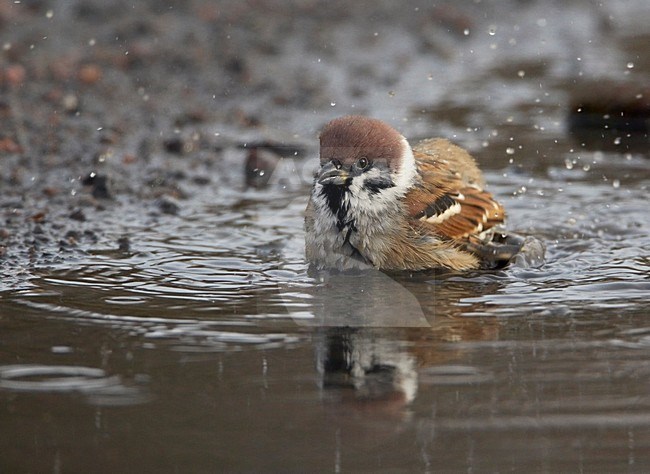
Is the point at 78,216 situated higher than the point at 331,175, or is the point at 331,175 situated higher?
the point at 331,175

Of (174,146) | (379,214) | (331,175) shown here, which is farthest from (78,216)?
(379,214)

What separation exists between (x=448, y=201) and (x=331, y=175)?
899 mm

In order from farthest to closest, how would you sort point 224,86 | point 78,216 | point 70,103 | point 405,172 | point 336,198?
point 224,86 < point 70,103 < point 78,216 < point 405,172 < point 336,198

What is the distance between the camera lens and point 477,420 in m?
3.91

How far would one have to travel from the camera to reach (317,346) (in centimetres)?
476

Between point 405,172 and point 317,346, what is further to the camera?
point 405,172

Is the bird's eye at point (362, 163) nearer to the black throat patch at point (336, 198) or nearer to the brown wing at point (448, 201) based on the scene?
the black throat patch at point (336, 198)

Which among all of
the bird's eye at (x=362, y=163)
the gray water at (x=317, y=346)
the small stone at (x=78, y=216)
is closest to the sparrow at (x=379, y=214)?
the bird's eye at (x=362, y=163)

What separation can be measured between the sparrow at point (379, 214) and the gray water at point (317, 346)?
0.14m

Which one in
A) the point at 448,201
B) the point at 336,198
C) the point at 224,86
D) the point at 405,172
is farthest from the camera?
the point at 224,86

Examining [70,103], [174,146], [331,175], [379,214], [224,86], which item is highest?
[224,86]

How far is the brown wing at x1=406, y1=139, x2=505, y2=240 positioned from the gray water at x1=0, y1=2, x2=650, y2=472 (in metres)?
0.37

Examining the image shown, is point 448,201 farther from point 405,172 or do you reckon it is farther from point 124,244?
point 124,244

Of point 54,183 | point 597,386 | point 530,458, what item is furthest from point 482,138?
point 530,458
